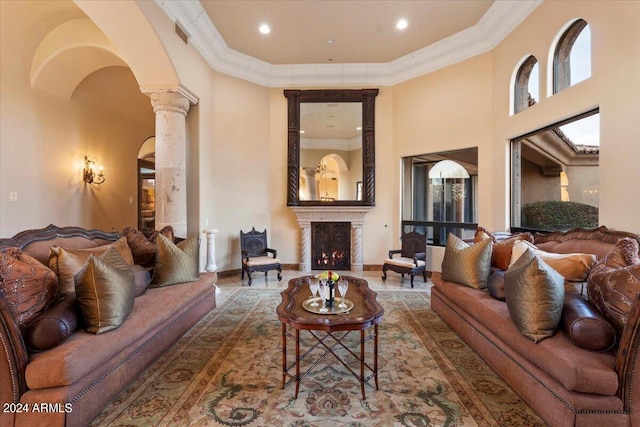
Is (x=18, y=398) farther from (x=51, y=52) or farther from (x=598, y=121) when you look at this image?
(x=598, y=121)

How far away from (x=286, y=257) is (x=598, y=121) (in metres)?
5.13

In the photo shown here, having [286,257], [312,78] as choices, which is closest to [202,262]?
[286,257]

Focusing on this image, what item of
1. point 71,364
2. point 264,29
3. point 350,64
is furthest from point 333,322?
point 350,64

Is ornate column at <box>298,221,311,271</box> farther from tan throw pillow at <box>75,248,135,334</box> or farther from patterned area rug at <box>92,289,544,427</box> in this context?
tan throw pillow at <box>75,248,135,334</box>

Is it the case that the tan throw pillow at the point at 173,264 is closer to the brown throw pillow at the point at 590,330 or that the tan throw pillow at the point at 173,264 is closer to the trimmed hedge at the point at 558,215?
the brown throw pillow at the point at 590,330

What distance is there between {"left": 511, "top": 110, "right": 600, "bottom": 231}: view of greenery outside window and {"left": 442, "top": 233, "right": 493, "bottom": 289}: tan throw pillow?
1125 millimetres

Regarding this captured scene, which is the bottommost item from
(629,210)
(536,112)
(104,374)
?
(104,374)

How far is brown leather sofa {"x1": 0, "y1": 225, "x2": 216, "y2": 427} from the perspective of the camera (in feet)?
5.41

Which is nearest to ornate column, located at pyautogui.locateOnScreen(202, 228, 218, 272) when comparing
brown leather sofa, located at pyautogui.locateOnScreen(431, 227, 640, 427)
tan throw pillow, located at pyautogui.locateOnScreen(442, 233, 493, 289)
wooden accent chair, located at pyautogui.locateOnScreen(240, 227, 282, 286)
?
wooden accent chair, located at pyautogui.locateOnScreen(240, 227, 282, 286)

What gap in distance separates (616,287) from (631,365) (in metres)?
0.49

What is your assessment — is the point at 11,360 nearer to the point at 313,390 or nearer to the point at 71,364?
the point at 71,364

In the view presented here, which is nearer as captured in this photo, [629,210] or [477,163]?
[629,210]

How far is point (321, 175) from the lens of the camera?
6.14 metres

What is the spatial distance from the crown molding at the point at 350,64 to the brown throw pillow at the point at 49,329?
3.83 m
